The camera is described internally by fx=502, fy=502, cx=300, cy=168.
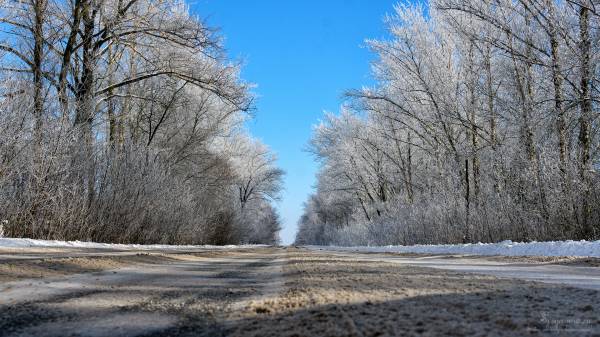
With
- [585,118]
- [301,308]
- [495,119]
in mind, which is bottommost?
[301,308]

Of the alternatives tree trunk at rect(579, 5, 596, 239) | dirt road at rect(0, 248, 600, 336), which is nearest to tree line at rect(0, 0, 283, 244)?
dirt road at rect(0, 248, 600, 336)

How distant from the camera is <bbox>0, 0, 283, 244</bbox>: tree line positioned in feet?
38.0

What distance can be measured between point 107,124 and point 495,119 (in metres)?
17.5

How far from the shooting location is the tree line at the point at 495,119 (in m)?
13.0

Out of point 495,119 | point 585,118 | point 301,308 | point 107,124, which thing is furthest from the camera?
point 107,124

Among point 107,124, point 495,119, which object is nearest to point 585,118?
point 495,119

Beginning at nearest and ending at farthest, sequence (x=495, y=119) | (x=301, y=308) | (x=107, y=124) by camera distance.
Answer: (x=301, y=308)
(x=495, y=119)
(x=107, y=124)

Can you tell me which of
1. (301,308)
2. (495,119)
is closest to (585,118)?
(495,119)

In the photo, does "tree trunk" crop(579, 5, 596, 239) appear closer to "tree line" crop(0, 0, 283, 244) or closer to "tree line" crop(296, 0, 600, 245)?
"tree line" crop(296, 0, 600, 245)

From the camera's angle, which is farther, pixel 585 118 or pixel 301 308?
pixel 585 118

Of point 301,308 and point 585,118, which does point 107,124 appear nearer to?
point 585,118

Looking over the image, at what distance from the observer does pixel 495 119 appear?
2012 cm

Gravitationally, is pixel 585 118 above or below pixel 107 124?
below

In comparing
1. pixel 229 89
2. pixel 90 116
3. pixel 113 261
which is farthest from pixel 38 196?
pixel 229 89
